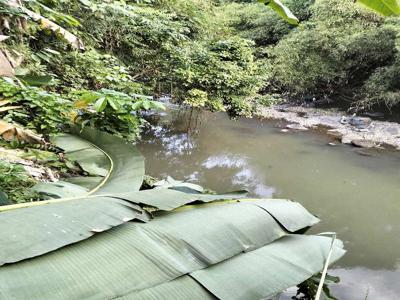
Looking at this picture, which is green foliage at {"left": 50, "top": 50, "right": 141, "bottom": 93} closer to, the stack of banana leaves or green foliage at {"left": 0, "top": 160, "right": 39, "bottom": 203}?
green foliage at {"left": 0, "top": 160, "right": 39, "bottom": 203}

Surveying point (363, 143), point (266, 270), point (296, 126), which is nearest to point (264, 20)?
point (296, 126)

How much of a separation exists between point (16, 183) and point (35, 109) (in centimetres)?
95

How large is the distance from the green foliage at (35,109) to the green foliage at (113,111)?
12 centimetres

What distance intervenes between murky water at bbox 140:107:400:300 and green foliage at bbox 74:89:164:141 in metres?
2.31

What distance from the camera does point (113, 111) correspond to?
256cm

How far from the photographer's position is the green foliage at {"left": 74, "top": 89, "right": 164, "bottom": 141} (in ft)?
7.72

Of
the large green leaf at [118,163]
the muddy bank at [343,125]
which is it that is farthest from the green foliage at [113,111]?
the muddy bank at [343,125]

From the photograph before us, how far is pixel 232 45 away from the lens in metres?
6.90

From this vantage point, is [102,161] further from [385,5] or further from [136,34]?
[136,34]

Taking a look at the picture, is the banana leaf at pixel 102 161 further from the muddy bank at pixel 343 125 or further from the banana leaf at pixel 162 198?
the muddy bank at pixel 343 125

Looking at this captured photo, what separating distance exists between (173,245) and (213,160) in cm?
606

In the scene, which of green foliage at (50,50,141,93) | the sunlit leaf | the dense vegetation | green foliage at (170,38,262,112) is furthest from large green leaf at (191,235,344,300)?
green foliage at (170,38,262,112)

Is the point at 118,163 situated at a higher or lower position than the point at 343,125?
higher

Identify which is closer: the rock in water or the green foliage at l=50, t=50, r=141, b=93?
the green foliage at l=50, t=50, r=141, b=93
